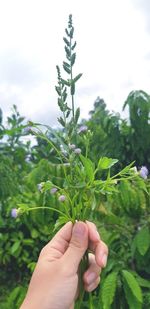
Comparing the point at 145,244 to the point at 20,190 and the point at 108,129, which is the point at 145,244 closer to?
the point at 108,129

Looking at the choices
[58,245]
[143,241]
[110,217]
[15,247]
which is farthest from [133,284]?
[15,247]

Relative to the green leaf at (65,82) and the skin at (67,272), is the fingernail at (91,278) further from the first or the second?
the green leaf at (65,82)

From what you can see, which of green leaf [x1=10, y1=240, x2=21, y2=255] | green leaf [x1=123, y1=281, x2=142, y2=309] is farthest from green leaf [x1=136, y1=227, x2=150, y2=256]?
green leaf [x1=10, y1=240, x2=21, y2=255]

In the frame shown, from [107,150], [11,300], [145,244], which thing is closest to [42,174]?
[107,150]

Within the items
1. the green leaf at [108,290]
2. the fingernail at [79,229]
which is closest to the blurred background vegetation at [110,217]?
the green leaf at [108,290]

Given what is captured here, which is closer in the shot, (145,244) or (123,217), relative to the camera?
(145,244)
